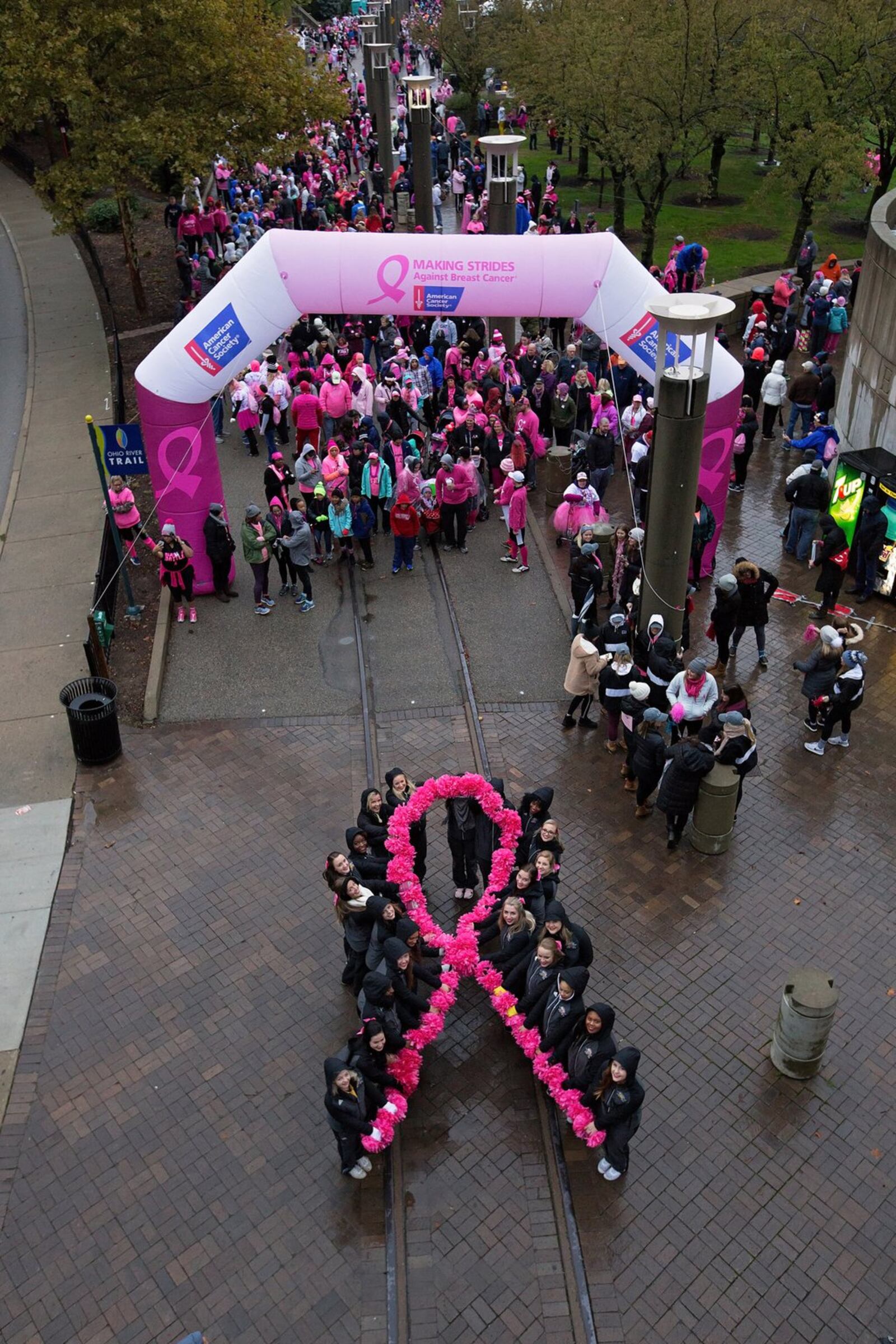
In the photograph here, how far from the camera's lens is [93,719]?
1294 cm

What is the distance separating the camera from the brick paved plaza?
812cm

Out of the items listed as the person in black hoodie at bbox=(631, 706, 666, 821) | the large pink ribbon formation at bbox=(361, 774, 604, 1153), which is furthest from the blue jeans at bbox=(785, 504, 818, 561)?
the large pink ribbon formation at bbox=(361, 774, 604, 1153)

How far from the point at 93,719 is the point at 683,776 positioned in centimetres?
621

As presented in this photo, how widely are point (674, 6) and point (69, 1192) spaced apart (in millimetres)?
29103

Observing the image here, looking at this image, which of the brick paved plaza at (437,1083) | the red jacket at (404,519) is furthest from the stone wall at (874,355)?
the red jacket at (404,519)

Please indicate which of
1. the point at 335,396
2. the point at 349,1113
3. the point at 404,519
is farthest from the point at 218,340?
the point at 349,1113

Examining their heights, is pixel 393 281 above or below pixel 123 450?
above

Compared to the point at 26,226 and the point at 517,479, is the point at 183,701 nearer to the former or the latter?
the point at 517,479

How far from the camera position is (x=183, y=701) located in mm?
14375

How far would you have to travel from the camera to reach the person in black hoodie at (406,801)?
1073 cm

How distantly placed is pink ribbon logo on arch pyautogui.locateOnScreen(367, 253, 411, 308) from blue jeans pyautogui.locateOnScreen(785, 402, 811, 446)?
7447mm

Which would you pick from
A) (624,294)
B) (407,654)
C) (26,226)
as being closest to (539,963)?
(407,654)

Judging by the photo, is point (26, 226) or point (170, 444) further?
point (26, 226)

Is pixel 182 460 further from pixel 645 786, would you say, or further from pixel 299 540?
pixel 645 786
